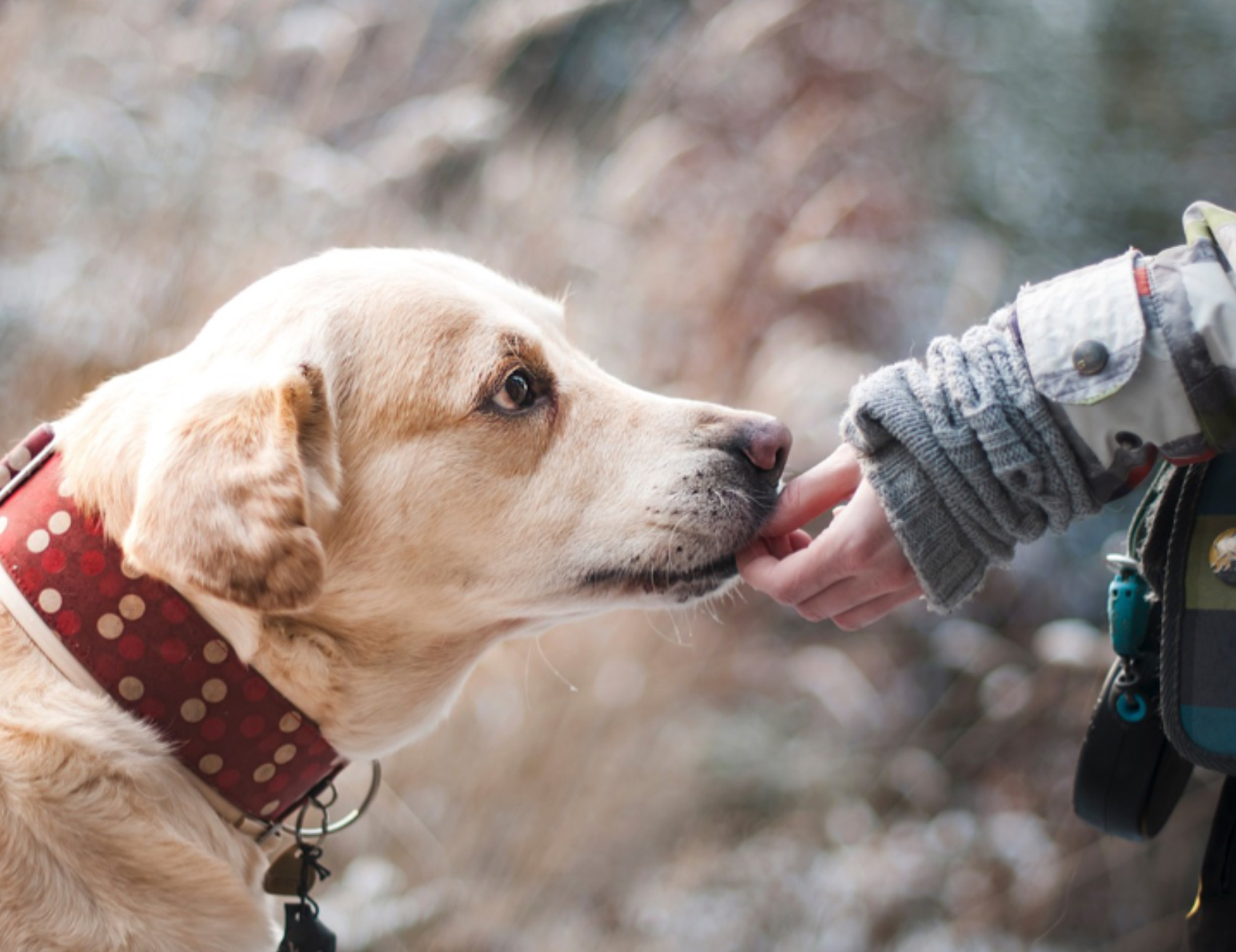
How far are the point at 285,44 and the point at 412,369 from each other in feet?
7.99

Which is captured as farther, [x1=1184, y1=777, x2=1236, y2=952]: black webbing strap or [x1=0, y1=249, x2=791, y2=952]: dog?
[x1=1184, y1=777, x2=1236, y2=952]: black webbing strap

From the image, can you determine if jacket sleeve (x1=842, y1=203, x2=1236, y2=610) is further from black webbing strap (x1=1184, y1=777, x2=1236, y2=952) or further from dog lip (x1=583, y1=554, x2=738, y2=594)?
black webbing strap (x1=1184, y1=777, x2=1236, y2=952)

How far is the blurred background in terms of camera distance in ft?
9.58

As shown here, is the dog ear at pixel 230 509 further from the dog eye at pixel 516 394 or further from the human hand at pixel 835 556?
the human hand at pixel 835 556

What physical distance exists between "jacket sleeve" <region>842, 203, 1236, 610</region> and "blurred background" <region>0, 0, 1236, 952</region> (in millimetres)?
1659

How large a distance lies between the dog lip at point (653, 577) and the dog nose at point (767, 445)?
0.17 m

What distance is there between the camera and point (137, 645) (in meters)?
1.44

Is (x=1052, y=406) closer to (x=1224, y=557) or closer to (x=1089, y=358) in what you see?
(x=1089, y=358)

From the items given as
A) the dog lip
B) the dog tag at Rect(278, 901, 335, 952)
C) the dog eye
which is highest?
the dog eye

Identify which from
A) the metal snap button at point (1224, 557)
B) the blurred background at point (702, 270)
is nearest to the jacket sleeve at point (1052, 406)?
the metal snap button at point (1224, 557)

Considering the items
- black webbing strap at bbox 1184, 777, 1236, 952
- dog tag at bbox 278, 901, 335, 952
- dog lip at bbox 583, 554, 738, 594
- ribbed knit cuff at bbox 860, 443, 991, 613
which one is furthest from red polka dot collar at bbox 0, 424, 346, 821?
black webbing strap at bbox 1184, 777, 1236, 952

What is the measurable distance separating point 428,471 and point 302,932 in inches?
31.3

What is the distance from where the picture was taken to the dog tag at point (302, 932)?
5.64 feet

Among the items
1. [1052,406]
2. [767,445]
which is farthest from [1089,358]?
[767,445]
